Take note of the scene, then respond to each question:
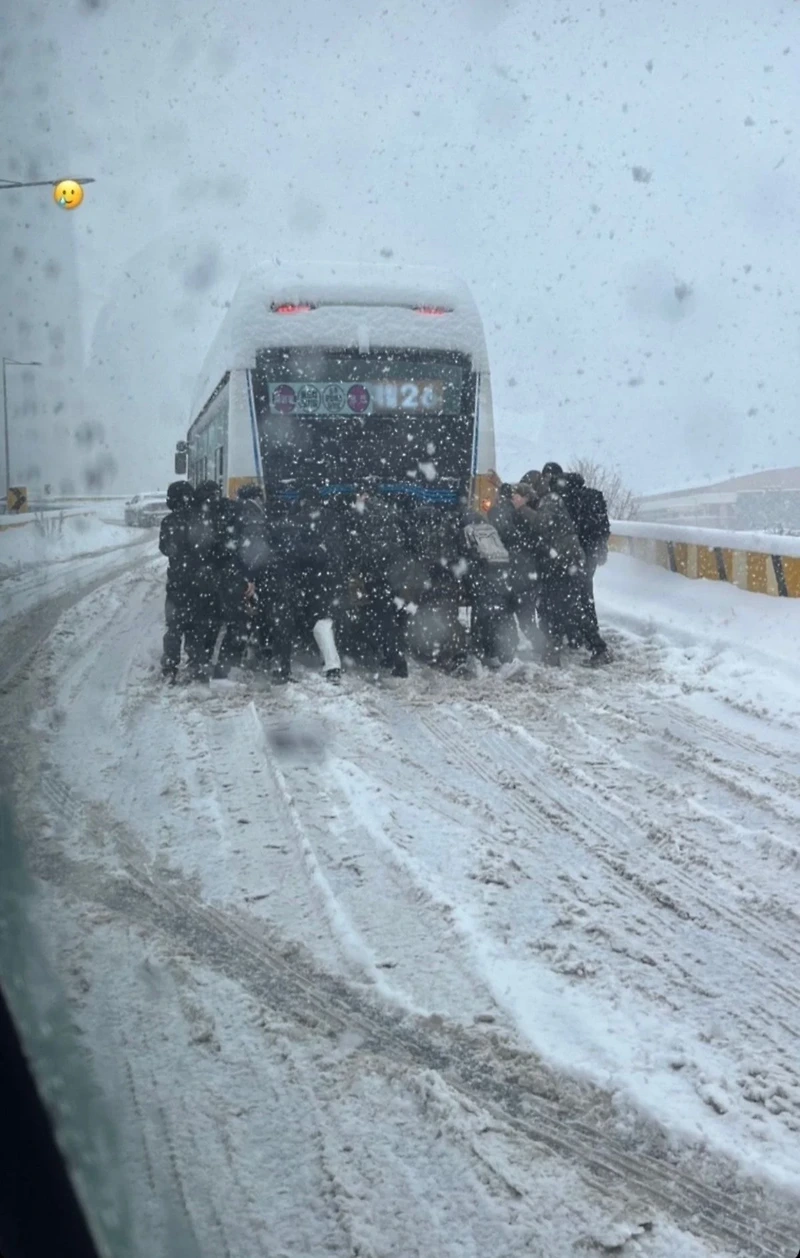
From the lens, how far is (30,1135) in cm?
206

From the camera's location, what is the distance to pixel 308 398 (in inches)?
422

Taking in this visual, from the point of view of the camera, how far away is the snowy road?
8.50ft

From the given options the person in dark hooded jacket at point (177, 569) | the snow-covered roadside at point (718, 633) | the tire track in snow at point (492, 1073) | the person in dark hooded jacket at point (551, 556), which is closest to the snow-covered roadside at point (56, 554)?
the person in dark hooded jacket at point (177, 569)

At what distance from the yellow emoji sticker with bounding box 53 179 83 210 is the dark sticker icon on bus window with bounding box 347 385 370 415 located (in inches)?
145

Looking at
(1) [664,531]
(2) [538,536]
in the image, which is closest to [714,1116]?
(2) [538,536]

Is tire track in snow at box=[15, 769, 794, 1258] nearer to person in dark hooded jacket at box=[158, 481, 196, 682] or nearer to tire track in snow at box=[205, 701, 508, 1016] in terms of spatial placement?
tire track in snow at box=[205, 701, 508, 1016]

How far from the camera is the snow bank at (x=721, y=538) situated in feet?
35.7

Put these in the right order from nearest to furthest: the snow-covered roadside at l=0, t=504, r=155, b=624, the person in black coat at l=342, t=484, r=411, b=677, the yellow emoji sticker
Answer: the yellow emoji sticker → the person in black coat at l=342, t=484, r=411, b=677 → the snow-covered roadside at l=0, t=504, r=155, b=624

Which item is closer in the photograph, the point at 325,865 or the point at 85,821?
the point at 325,865

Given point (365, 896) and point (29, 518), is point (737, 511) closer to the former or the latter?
point (29, 518)

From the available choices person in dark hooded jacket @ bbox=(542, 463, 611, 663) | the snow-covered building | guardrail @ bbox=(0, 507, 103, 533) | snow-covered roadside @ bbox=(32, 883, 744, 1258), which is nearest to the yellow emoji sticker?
person in dark hooded jacket @ bbox=(542, 463, 611, 663)

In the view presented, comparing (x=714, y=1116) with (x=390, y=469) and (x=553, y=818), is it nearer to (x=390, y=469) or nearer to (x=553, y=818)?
(x=553, y=818)

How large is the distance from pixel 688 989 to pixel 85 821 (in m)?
2.97

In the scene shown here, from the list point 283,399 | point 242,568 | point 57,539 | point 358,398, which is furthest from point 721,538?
point 57,539
